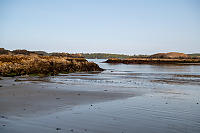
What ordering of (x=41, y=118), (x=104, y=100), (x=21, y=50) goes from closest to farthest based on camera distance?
(x=41, y=118) < (x=104, y=100) < (x=21, y=50)

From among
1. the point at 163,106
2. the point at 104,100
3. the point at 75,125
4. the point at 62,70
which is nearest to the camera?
the point at 75,125

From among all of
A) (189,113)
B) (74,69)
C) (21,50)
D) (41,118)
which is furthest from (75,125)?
(21,50)

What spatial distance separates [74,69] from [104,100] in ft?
92.8

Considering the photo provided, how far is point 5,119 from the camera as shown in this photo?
7.88m

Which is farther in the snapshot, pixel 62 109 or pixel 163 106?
pixel 163 106

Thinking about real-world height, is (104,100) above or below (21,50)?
below

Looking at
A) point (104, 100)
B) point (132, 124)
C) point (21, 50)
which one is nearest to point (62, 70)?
point (104, 100)

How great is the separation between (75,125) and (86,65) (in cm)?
3725

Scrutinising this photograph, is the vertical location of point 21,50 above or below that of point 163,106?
above

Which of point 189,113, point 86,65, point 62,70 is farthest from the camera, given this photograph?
point 86,65

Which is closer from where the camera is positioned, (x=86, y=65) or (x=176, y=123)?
(x=176, y=123)

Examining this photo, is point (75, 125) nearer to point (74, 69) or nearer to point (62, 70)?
point (62, 70)

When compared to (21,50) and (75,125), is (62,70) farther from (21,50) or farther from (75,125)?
(21,50)

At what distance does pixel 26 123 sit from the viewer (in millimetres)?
7465
